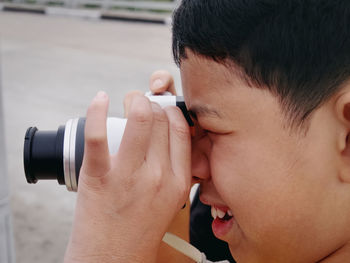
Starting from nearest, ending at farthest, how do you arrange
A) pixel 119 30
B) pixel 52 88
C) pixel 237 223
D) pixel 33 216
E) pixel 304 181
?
pixel 304 181 < pixel 237 223 < pixel 33 216 < pixel 52 88 < pixel 119 30

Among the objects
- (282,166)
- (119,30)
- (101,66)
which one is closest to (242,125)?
(282,166)

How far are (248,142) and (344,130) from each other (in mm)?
148

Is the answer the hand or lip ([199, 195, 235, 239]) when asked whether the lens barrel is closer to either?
the hand

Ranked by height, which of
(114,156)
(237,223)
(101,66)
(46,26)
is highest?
(114,156)

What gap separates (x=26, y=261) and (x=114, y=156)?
1.48 m

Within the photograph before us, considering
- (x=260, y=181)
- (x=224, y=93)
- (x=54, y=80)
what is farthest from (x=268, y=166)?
(x=54, y=80)

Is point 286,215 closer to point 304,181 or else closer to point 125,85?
point 304,181

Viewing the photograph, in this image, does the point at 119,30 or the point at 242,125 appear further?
the point at 119,30

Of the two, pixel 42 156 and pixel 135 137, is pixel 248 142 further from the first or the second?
pixel 42 156

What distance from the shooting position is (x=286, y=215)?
32.6 inches

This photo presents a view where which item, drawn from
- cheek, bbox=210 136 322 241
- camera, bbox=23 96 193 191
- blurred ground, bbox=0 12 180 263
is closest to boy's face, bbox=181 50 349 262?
cheek, bbox=210 136 322 241

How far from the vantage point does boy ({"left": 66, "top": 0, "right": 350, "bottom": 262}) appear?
2.47 feet

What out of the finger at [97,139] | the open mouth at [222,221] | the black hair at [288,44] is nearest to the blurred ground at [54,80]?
the open mouth at [222,221]

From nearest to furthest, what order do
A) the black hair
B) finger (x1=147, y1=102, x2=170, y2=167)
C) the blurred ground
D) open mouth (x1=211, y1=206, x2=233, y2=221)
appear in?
the black hair, finger (x1=147, y1=102, x2=170, y2=167), open mouth (x1=211, y1=206, x2=233, y2=221), the blurred ground
